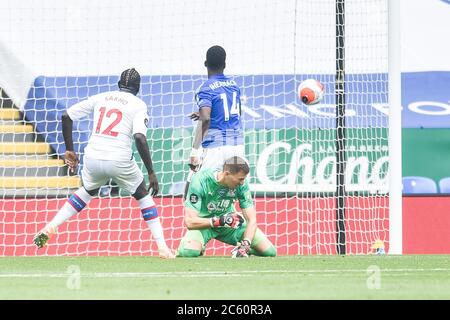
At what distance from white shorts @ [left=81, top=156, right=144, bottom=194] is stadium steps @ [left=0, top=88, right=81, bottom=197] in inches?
147

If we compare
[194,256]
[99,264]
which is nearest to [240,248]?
[194,256]

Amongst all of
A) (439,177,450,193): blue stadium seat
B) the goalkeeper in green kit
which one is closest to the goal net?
(439,177,450,193): blue stadium seat

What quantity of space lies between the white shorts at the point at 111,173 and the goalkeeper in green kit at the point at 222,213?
22.0 inches

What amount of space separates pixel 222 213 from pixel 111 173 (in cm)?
115

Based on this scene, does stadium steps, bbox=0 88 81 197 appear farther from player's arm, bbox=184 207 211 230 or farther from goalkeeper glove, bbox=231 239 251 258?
goalkeeper glove, bbox=231 239 251 258

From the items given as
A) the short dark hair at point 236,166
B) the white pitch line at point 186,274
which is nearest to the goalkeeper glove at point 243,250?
the short dark hair at point 236,166

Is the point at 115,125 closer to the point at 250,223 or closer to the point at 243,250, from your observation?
the point at 250,223

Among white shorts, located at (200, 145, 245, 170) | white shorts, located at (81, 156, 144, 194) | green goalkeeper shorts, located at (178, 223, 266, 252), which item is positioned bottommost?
green goalkeeper shorts, located at (178, 223, 266, 252)

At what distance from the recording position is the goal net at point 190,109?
1512 centimetres

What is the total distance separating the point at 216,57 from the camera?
11719 mm

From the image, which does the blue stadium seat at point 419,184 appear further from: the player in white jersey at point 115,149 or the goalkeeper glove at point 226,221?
the player in white jersey at point 115,149

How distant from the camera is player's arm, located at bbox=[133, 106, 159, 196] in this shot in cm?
1116

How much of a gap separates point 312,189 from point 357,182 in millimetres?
608
